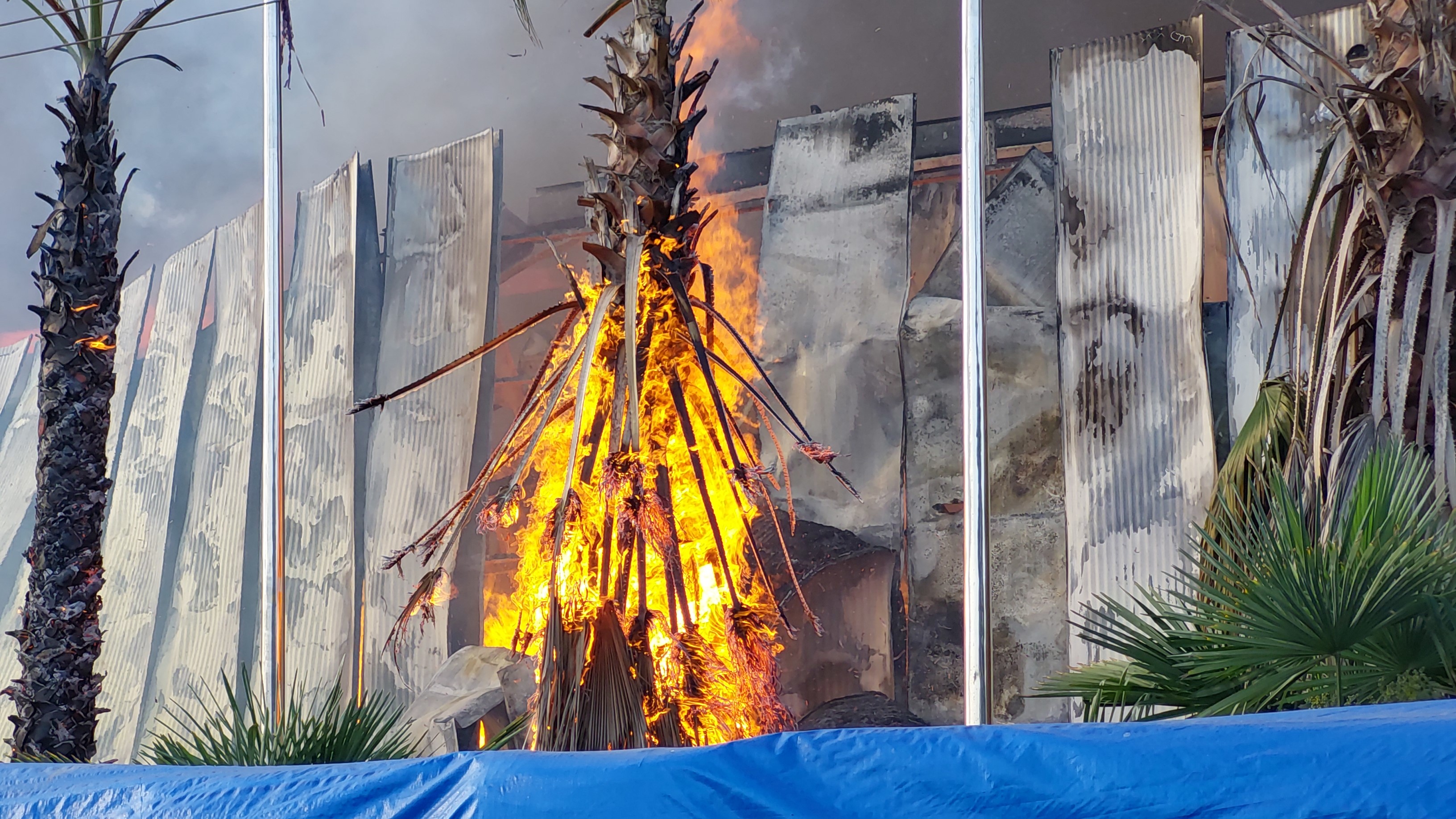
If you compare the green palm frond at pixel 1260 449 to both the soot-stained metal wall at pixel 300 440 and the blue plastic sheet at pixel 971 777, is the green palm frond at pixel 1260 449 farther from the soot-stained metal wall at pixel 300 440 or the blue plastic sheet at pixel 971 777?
the soot-stained metal wall at pixel 300 440

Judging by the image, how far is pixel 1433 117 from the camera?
3340mm

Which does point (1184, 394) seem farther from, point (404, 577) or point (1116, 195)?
point (404, 577)

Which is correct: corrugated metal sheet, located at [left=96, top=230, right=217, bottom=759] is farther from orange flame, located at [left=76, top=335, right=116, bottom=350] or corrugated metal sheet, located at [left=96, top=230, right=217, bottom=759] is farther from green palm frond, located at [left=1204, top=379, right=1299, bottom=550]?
green palm frond, located at [left=1204, top=379, right=1299, bottom=550]

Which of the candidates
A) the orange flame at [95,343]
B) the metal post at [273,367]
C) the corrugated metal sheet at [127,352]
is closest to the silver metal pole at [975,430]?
the metal post at [273,367]

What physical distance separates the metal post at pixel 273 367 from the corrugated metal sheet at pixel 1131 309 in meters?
3.16

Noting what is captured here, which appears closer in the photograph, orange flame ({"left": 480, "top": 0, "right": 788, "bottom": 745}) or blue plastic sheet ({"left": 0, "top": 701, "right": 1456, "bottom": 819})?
blue plastic sheet ({"left": 0, "top": 701, "right": 1456, "bottom": 819})

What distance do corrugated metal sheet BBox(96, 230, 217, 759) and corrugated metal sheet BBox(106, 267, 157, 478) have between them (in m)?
0.10

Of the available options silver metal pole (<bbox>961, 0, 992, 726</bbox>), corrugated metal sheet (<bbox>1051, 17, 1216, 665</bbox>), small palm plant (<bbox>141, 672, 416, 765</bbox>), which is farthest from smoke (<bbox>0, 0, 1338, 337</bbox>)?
small palm plant (<bbox>141, 672, 416, 765</bbox>)

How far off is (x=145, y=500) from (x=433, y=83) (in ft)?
11.6

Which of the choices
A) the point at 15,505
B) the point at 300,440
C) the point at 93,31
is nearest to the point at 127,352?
the point at 15,505

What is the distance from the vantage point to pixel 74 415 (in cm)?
464

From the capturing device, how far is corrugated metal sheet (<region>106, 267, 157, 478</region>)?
9234 millimetres

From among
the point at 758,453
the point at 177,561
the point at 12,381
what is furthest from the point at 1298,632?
the point at 12,381

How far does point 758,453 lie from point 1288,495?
419 centimetres
